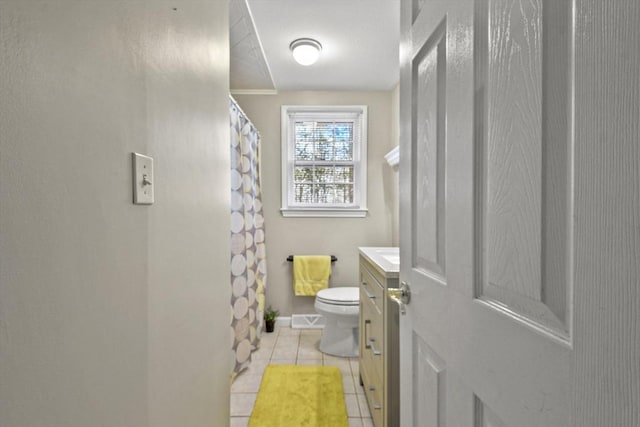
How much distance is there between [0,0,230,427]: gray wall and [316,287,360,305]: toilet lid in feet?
4.84

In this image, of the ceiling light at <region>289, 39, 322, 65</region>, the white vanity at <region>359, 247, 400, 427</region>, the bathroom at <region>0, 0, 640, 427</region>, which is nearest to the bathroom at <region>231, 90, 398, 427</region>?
the ceiling light at <region>289, 39, 322, 65</region>

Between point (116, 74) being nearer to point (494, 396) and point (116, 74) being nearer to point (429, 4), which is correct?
point (429, 4)

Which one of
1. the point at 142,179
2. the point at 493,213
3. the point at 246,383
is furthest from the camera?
the point at 246,383

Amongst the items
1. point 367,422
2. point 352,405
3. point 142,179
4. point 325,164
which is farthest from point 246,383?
point 325,164

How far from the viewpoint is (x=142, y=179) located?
2.36 feet

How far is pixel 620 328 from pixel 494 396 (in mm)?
271

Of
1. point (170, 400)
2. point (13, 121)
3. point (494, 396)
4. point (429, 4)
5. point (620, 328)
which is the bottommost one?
point (170, 400)

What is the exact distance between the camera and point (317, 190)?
3.25 metres

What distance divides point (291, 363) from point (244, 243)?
973 millimetres

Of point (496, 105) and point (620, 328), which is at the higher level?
point (496, 105)

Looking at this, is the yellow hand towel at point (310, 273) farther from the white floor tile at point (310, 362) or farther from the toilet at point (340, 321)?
the white floor tile at point (310, 362)

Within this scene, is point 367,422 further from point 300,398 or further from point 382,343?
point 382,343

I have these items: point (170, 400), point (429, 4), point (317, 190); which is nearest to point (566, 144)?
point (429, 4)

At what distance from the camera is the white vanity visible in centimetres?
142
